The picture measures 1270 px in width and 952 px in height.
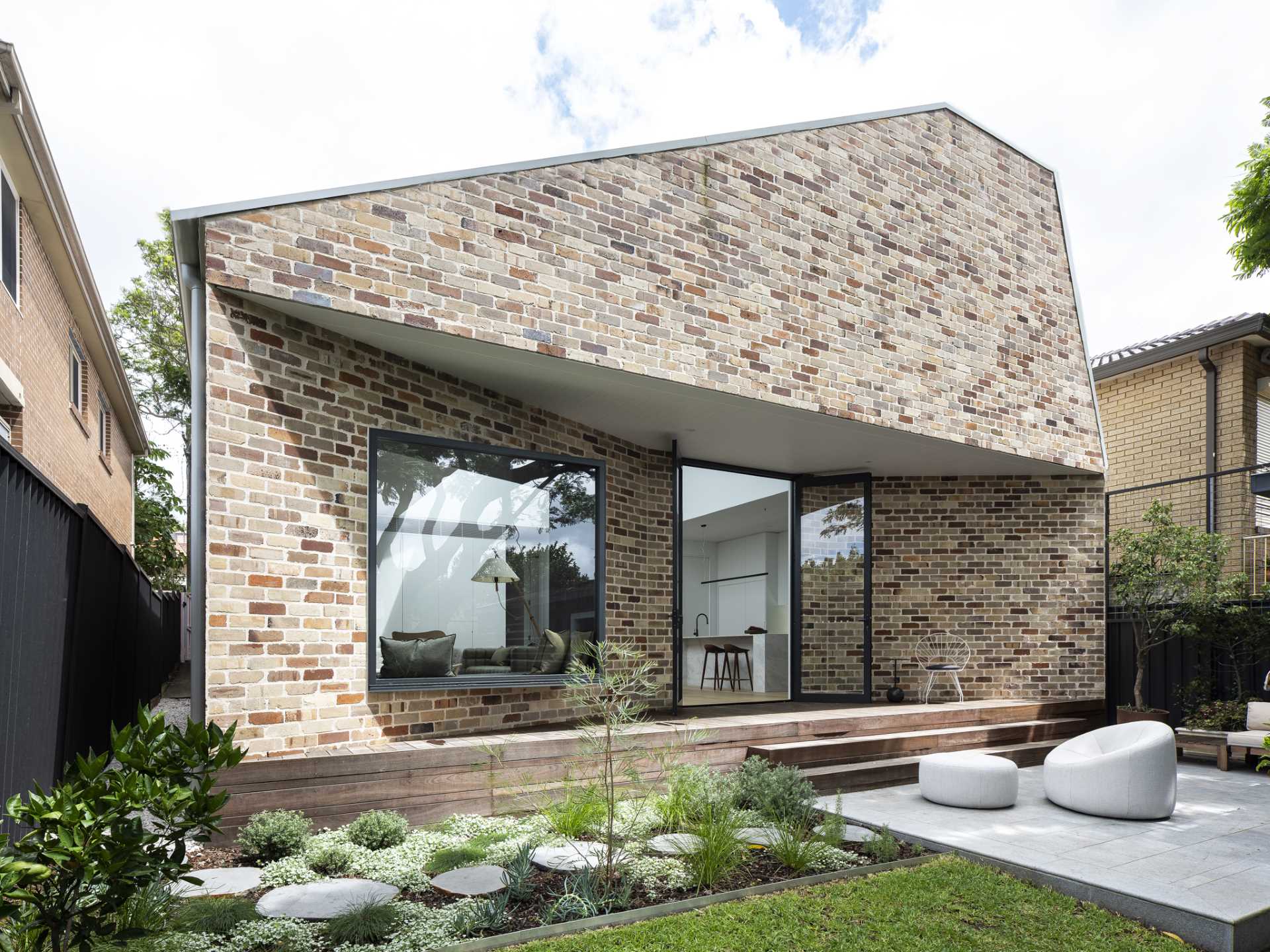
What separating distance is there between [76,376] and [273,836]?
894cm

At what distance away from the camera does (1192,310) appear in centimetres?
2038

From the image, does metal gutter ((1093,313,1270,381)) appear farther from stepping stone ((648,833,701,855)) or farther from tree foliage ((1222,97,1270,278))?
stepping stone ((648,833,701,855))

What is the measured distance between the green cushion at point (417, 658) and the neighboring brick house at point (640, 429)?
2 centimetres

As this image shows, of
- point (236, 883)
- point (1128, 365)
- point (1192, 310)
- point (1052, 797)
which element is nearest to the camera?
point (236, 883)

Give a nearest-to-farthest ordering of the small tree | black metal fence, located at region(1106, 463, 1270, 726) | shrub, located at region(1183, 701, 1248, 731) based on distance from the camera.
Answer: shrub, located at region(1183, 701, 1248, 731), the small tree, black metal fence, located at region(1106, 463, 1270, 726)

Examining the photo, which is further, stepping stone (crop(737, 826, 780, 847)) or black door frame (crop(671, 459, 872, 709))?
black door frame (crop(671, 459, 872, 709))

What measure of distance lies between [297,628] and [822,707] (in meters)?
5.68

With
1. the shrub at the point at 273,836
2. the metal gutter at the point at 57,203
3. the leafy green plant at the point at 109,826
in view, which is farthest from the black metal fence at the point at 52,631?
the metal gutter at the point at 57,203

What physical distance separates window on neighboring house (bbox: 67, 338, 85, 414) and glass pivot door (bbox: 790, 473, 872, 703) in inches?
359

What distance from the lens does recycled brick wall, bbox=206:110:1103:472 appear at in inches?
208

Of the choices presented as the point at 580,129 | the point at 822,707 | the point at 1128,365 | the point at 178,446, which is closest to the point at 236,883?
the point at 822,707

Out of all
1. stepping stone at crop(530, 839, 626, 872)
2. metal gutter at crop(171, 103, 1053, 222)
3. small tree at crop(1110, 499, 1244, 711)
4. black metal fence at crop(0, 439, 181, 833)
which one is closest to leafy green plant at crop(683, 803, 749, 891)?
stepping stone at crop(530, 839, 626, 872)

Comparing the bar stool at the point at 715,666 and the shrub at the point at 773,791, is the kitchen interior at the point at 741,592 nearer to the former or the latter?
the bar stool at the point at 715,666

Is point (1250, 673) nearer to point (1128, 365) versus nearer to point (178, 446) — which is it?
point (1128, 365)
